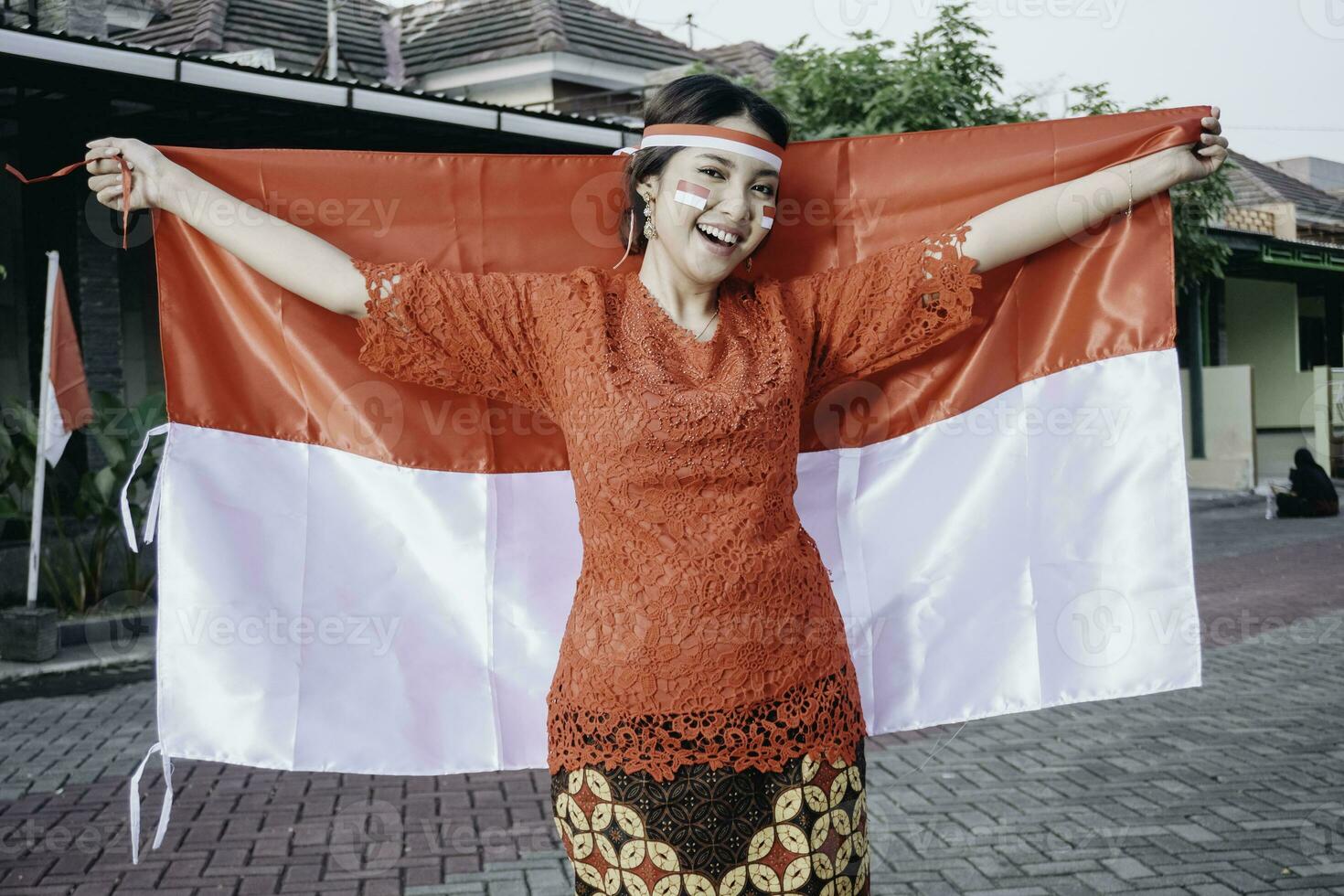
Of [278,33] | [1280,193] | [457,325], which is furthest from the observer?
[1280,193]

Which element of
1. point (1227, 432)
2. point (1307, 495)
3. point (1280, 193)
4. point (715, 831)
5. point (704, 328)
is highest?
point (1280, 193)

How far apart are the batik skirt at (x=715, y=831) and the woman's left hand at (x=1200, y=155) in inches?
64.9

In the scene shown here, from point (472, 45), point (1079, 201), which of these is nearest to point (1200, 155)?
point (1079, 201)

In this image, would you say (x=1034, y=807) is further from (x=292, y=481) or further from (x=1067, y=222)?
(x=292, y=481)

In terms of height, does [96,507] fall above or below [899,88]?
below

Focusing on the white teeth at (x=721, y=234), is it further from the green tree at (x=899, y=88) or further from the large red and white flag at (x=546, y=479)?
the green tree at (x=899, y=88)

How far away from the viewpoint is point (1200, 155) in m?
2.86

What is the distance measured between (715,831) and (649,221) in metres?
1.26

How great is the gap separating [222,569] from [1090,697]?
219cm
